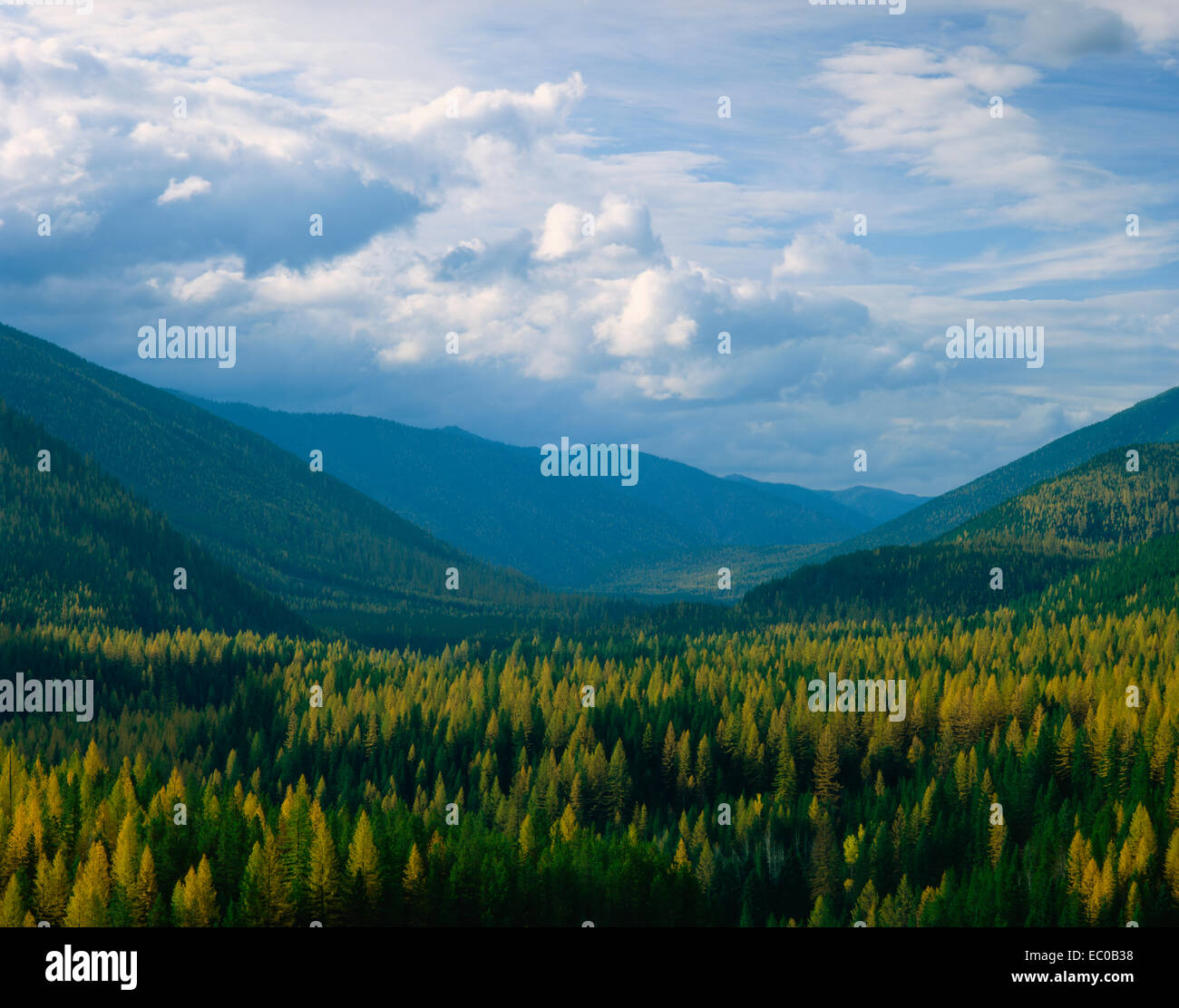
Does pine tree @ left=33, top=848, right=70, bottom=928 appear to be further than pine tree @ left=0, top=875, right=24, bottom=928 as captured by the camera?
Yes

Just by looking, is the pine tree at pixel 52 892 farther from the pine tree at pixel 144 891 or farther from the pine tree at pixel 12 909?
the pine tree at pixel 144 891

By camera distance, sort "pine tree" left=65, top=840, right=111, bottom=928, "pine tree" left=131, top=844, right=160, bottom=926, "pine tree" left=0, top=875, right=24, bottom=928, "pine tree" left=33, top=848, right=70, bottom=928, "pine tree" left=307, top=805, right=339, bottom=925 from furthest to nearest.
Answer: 1. "pine tree" left=307, top=805, right=339, bottom=925
2. "pine tree" left=33, top=848, right=70, bottom=928
3. "pine tree" left=131, top=844, right=160, bottom=926
4. "pine tree" left=0, top=875, right=24, bottom=928
5. "pine tree" left=65, top=840, right=111, bottom=928

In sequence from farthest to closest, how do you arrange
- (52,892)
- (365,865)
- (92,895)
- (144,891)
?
(365,865) → (144,891) → (52,892) → (92,895)

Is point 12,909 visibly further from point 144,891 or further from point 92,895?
point 144,891

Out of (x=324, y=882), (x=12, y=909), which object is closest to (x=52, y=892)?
(x=12, y=909)

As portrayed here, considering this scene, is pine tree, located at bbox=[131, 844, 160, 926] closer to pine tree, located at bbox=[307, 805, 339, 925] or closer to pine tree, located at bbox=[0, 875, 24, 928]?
pine tree, located at bbox=[0, 875, 24, 928]

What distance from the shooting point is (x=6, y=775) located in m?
198

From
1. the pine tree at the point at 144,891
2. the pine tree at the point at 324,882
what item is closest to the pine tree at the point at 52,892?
the pine tree at the point at 144,891

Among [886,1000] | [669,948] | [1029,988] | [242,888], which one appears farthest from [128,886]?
[1029,988]

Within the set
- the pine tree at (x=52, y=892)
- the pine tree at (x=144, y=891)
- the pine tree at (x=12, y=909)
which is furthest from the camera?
the pine tree at (x=52, y=892)

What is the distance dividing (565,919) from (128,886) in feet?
174

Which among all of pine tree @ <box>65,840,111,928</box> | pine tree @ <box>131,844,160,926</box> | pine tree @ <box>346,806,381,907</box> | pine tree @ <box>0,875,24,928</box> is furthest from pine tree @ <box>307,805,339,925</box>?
pine tree @ <box>0,875,24,928</box>

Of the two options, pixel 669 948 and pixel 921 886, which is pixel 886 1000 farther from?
pixel 921 886

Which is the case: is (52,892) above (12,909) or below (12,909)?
above
